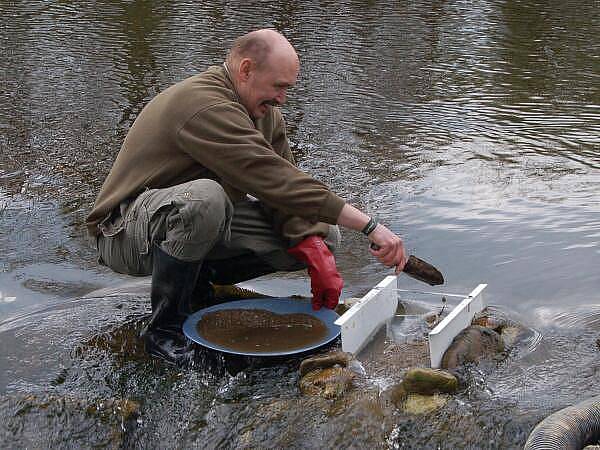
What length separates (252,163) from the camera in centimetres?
382

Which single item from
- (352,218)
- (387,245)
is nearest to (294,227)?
(352,218)

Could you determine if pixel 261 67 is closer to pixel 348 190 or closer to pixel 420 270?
pixel 420 270

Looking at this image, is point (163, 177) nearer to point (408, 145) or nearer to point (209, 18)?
point (408, 145)

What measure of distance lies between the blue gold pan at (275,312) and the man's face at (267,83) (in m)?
0.87

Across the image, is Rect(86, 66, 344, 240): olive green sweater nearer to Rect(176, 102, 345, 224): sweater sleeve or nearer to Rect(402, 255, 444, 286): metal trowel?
Rect(176, 102, 345, 224): sweater sleeve

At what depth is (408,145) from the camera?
23.5ft

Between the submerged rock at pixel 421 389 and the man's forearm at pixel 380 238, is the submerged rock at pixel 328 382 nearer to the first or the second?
the submerged rock at pixel 421 389

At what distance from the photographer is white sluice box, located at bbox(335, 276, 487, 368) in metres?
3.76

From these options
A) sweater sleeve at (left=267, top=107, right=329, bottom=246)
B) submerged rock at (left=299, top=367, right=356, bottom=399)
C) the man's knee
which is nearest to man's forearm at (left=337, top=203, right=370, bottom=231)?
sweater sleeve at (left=267, top=107, right=329, bottom=246)

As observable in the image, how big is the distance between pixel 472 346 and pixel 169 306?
4.12 feet

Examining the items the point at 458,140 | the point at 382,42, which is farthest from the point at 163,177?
the point at 382,42

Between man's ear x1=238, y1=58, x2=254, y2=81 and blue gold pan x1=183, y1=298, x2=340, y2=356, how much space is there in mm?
1015

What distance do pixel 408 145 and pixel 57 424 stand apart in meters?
4.09

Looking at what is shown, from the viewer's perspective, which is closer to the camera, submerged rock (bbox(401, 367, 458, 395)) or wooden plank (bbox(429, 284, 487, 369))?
submerged rock (bbox(401, 367, 458, 395))
